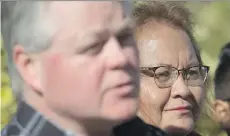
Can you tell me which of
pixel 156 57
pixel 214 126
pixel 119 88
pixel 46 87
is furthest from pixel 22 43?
pixel 214 126

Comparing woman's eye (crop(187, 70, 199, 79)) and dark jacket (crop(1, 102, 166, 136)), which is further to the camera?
woman's eye (crop(187, 70, 199, 79))

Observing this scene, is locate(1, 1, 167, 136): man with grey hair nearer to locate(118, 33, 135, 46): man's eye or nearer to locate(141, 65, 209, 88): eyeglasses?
locate(118, 33, 135, 46): man's eye

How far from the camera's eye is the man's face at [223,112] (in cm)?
151

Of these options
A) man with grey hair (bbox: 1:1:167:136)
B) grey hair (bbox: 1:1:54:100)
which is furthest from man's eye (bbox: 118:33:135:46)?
grey hair (bbox: 1:1:54:100)

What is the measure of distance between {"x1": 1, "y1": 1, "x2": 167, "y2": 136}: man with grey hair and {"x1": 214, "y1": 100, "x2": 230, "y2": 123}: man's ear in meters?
0.56

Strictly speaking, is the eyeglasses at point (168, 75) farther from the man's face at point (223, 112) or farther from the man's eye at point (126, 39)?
the man's eye at point (126, 39)

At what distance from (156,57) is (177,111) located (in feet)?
0.48

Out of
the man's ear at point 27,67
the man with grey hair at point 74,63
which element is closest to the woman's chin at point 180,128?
the man with grey hair at point 74,63

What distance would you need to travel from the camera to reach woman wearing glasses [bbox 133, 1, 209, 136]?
4.36 feet

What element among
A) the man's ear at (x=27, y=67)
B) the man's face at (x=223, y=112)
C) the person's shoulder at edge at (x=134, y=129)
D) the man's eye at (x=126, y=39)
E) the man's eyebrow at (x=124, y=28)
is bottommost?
the man's face at (x=223, y=112)

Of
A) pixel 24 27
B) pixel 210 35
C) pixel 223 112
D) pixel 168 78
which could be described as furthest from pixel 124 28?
pixel 223 112

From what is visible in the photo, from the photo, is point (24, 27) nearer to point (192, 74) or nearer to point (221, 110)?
point (192, 74)

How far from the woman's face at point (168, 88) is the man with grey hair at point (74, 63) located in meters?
0.31

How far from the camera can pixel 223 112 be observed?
1.52 meters
